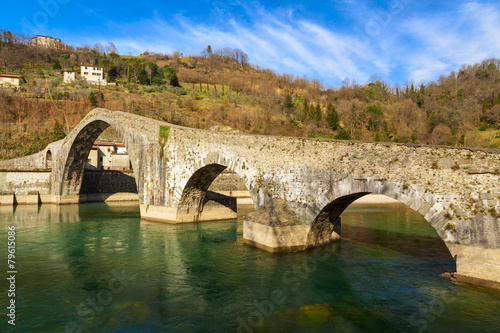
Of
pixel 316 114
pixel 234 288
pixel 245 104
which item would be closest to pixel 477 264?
pixel 234 288

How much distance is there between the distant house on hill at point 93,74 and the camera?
84375 millimetres

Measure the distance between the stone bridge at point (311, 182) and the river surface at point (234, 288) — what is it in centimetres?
108

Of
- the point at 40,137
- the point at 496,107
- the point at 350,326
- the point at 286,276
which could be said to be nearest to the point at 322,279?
the point at 286,276

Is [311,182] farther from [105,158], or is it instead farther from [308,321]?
[105,158]

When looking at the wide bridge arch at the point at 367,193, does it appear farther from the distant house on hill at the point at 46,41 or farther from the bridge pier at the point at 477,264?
the distant house on hill at the point at 46,41

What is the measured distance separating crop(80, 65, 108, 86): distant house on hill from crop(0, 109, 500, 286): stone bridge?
2677 inches

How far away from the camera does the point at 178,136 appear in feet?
66.3

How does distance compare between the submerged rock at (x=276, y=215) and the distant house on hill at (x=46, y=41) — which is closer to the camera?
the submerged rock at (x=276, y=215)

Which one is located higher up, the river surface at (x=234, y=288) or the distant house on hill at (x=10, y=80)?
the distant house on hill at (x=10, y=80)

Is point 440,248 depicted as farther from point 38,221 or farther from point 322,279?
point 38,221

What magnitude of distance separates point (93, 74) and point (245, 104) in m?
39.3

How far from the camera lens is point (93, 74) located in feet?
282

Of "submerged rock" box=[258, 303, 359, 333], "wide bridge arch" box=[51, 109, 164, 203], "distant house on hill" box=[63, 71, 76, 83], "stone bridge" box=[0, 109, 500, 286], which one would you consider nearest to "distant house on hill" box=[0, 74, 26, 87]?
Answer: "distant house on hill" box=[63, 71, 76, 83]

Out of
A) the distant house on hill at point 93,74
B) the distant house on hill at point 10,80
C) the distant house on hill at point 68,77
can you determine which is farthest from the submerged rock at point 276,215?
the distant house on hill at point 93,74
